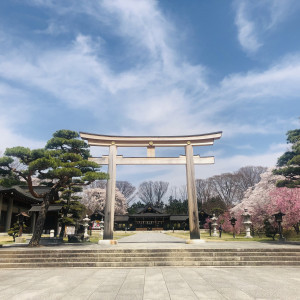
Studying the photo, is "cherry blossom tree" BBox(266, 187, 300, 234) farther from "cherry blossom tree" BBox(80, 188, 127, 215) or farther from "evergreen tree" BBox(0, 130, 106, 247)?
"cherry blossom tree" BBox(80, 188, 127, 215)

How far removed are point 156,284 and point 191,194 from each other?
8.74 meters

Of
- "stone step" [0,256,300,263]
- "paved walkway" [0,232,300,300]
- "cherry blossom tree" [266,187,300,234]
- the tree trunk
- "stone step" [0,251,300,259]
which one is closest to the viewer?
"paved walkway" [0,232,300,300]

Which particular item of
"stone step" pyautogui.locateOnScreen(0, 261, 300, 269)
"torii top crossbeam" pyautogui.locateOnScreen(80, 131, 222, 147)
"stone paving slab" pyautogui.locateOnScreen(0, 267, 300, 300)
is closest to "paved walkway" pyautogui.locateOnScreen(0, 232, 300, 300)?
"stone paving slab" pyautogui.locateOnScreen(0, 267, 300, 300)

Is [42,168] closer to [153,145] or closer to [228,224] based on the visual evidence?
[153,145]

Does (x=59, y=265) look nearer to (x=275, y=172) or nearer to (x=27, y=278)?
(x=27, y=278)

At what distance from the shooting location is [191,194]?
582 inches

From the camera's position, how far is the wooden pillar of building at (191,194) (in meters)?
14.5

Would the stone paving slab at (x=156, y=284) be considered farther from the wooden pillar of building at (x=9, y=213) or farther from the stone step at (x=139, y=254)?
the wooden pillar of building at (x=9, y=213)

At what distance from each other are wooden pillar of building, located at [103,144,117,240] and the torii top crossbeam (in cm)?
59

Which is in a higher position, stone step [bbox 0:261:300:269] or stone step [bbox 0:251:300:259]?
stone step [bbox 0:251:300:259]

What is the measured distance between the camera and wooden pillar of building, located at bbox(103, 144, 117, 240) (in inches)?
564

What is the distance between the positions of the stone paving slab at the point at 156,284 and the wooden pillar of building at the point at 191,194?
5.92 meters

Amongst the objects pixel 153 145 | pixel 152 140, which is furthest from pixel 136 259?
pixel 152 140

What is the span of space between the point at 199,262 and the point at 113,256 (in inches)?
152
